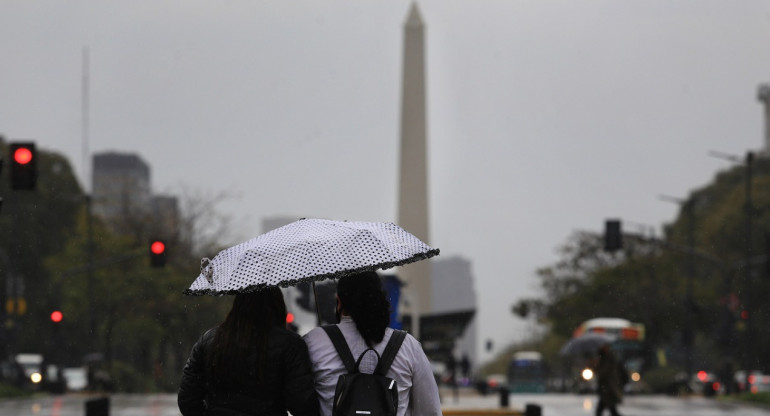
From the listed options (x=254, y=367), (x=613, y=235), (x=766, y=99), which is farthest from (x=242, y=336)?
(x=766, y=99)

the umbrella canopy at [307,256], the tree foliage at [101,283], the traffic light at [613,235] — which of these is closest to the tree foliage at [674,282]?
the tree foliage at [101,283]

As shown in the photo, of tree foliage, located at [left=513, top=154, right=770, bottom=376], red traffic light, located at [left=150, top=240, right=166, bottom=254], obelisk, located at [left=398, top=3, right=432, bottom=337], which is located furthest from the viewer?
tree foliage, located at [left=513, top=154, right=770, bottom=376]

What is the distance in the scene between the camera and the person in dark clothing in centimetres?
575

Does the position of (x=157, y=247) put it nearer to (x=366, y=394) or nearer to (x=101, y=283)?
(x=366, y=394)

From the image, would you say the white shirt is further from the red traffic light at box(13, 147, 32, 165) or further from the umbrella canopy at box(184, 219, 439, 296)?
the red traffic light at box(13, 147, 32, 165)

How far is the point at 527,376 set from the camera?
229ft

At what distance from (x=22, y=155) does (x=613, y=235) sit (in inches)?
799

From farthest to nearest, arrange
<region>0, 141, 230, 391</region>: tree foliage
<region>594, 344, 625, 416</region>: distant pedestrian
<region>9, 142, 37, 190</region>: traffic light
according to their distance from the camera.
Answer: <region>0, 141, 230, 391</region>: tree foliage
<region>594, 344, 625, 416</region>: distant pedestrian
<region>9, 142, 37, 190</region>: traffic light

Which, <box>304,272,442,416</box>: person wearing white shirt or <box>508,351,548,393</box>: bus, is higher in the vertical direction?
<box>304,272,442,416</box>: person wearing white shirt

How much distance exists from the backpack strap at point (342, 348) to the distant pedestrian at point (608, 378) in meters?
16.5

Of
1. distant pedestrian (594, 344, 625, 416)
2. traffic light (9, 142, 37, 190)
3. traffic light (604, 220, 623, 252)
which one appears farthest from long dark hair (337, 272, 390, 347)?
traffic light (604, 220, 623, 252)

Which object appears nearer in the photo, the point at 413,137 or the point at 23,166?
the point at 23,166

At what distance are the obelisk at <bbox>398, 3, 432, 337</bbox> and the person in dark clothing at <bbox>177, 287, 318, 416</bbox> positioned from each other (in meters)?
45.0

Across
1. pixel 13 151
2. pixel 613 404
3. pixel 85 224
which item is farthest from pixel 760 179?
pixel 13 151
